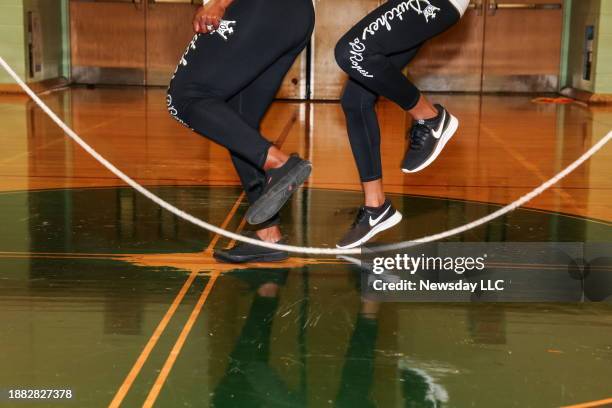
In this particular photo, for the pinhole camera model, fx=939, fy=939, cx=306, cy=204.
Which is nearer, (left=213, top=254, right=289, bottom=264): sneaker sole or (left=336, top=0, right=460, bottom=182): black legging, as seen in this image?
(left=336, top=0, right=460, bottom=182): black legging

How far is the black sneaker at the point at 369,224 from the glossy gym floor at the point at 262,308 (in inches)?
→ 4.8

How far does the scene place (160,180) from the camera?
431cm

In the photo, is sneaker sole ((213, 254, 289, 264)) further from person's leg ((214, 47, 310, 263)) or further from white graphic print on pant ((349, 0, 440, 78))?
white graphic print on pant ((349, 0, 440, 78))

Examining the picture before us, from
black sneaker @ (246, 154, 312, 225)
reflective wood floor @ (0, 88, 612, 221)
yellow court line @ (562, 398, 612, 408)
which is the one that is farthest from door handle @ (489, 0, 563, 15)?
yellow court line @ (562, 398, 612, 408)

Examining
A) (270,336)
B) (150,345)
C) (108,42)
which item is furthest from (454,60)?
(150,345)

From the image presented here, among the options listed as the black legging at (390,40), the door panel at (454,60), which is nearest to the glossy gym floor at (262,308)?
the black legging at (390,40)

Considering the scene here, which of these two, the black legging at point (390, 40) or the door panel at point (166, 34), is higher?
the door panel at point (166, 34)

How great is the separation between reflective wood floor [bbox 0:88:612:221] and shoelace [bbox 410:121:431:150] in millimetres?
1076

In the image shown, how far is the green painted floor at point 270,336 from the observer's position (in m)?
1.80

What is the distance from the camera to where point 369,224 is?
9.41 feet

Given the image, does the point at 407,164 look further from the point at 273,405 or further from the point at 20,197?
the point at 20,197

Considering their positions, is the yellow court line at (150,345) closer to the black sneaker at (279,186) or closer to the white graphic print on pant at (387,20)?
the black sneaker at (279,186)

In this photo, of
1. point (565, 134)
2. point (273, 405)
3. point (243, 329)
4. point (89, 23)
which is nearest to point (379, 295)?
point (243, 329)

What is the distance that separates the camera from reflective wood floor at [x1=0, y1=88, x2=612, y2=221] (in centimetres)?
421
